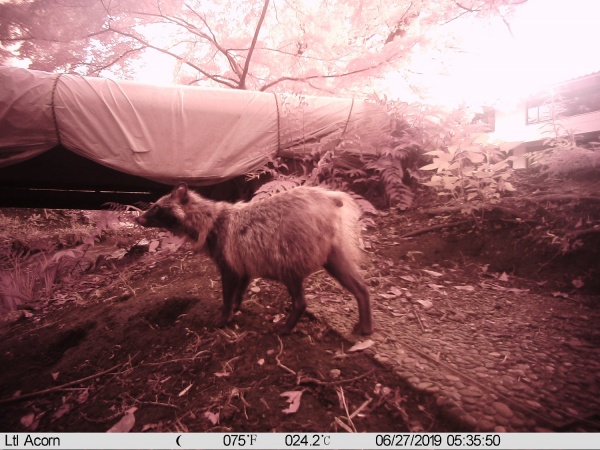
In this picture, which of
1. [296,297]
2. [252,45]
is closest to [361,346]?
[296,297]

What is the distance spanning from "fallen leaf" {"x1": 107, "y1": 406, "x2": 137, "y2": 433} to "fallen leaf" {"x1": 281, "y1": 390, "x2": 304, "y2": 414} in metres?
1.03

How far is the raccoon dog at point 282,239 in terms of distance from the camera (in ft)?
7.36

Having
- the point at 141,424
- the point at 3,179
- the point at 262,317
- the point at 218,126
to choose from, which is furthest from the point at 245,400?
the point at 3,179

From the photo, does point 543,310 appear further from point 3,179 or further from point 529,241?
point 3,179

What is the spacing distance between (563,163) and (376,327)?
3508mm

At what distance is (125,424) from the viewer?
1848 mm

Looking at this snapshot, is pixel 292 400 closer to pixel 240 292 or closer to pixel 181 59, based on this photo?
pixel 240 292

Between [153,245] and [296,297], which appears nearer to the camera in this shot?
[296,297]

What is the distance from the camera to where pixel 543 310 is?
2.46 metres

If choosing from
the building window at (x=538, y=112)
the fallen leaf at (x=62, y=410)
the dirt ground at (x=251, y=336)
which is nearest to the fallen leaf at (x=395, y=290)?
the dirt ground at (x=251, y=336)

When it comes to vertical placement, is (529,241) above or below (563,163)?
below

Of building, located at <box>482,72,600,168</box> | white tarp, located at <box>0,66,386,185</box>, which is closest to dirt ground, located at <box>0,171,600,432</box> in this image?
building, located at <box>482,72,600,168</box>

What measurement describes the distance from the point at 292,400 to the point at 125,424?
1132mm

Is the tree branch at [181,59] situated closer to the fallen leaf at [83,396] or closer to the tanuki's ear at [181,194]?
the tanuki's ear at [181,194]
